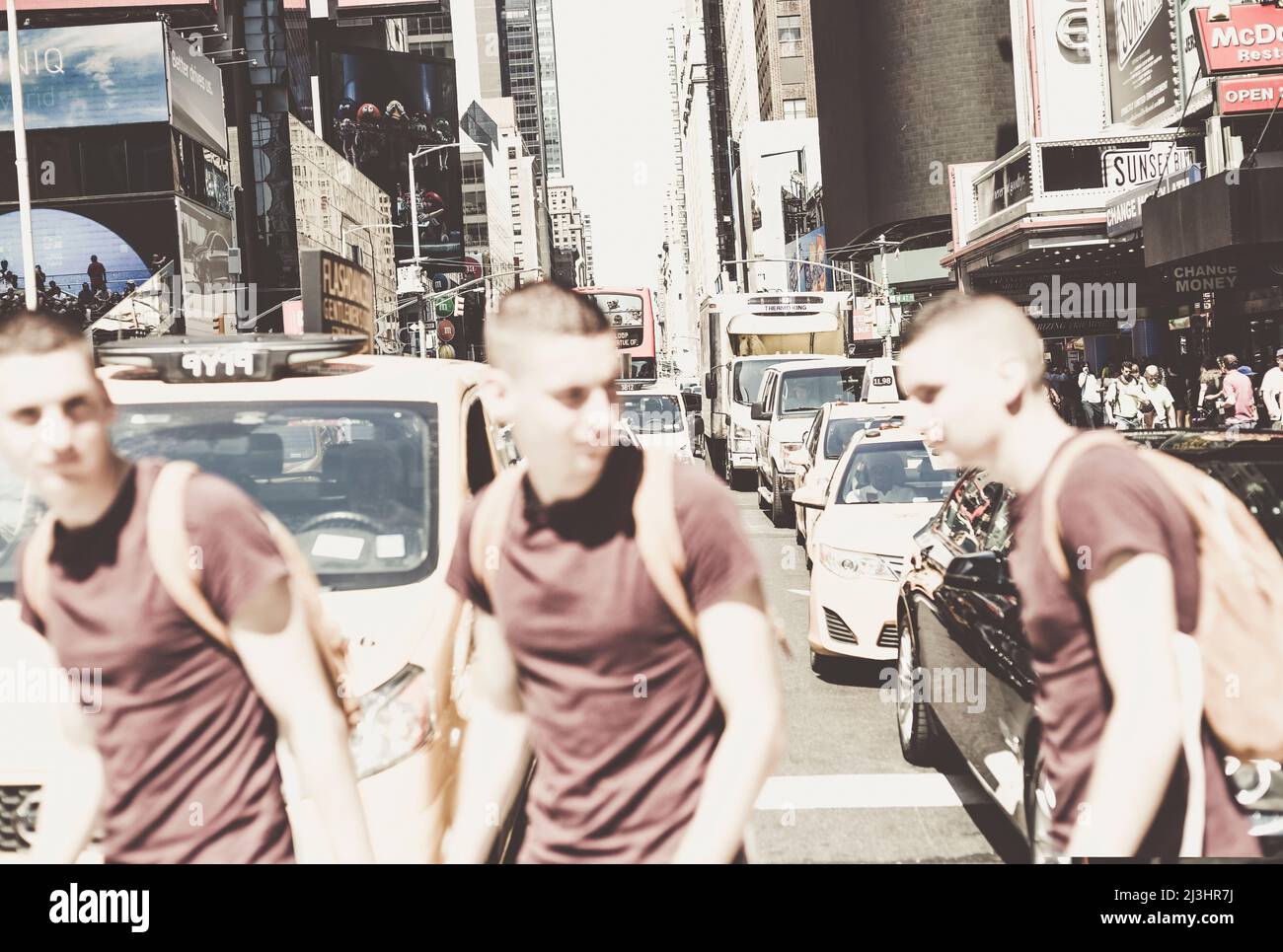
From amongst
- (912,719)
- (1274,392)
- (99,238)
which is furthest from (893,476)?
(99,238)

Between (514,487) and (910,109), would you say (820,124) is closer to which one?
(910,109)

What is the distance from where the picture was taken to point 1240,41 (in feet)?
63.4

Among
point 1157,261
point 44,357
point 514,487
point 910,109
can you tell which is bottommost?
point 514,487

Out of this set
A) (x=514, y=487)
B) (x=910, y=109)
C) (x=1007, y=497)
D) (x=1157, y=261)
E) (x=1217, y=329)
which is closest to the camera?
(x=514, y=487)

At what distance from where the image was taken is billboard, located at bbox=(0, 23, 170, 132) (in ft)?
155

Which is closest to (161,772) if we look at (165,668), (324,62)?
(165,668)

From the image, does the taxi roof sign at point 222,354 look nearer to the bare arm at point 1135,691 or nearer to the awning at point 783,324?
the bare arm at point 1135,691

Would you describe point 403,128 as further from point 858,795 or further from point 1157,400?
point 858,795

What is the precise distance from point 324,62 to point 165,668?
99149 mm

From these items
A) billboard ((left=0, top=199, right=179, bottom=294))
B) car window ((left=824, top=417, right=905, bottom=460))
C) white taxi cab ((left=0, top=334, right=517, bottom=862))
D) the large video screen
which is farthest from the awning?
the large video screen

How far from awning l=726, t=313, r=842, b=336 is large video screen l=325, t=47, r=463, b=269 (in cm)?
6788

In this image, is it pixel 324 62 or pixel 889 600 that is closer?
pixel 889 600

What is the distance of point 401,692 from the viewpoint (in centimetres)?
336
